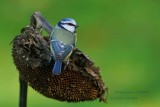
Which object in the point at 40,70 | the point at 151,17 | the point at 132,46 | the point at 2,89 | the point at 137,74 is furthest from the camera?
the point at 151,17

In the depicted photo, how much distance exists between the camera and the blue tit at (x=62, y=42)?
3.93m

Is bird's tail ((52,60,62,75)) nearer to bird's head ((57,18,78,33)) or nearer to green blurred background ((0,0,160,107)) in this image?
bird's head ((57,18,78,33))

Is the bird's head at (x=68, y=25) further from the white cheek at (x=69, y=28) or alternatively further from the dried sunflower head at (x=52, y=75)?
the dried sunflower head at (x=52, y=75)

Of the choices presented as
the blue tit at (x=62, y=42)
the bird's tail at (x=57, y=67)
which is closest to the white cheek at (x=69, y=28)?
the blue tit at (x=62, y=42)

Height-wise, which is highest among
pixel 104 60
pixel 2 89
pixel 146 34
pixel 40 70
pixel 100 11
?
pixel 100 11

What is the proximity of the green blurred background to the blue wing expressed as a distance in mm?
5088

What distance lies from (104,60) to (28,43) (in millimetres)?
7856

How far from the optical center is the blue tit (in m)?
3.93

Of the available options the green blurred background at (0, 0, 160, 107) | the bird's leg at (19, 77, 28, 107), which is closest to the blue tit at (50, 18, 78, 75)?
the bird's leg at (19, 77, 28, 107)

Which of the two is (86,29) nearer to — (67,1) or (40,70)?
(67,1)

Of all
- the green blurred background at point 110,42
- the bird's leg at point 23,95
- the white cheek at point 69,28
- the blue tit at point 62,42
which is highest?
the green blurred background at point 110,42

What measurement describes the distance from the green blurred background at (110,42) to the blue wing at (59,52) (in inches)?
200

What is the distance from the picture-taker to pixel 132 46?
12.9 m

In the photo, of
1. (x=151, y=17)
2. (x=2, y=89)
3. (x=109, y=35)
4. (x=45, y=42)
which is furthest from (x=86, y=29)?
(x=45, y=42)
